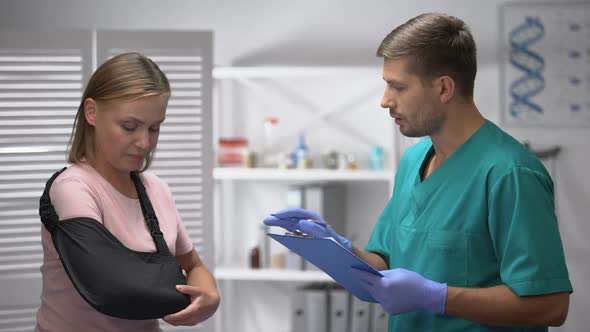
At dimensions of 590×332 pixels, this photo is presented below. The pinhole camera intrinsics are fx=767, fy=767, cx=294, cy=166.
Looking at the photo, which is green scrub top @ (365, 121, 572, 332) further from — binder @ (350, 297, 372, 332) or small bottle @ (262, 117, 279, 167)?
small bottle @ (262, 117, 279, 167)

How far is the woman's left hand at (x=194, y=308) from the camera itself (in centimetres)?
142

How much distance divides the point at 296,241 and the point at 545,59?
2441 mm

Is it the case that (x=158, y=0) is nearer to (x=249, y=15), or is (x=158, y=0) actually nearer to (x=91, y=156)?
(x=249, y=15)

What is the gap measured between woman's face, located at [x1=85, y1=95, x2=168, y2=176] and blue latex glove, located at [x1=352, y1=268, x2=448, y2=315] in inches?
19.9

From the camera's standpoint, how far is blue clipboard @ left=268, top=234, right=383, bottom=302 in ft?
4.72

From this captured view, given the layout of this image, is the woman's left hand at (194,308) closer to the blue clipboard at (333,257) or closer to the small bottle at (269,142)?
the blue clipboard at (333,257)

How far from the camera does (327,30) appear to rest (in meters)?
3.65

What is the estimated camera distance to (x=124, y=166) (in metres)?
1.47

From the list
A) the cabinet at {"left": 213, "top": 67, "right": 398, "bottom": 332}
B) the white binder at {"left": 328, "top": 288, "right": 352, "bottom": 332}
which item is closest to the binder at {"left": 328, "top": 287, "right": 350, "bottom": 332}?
the white binder at {"left": 328, "top": 288, "right": 352, "bottom": 332}

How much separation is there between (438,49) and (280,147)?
7.35 ft

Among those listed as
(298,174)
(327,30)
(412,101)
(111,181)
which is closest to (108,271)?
(111,181)

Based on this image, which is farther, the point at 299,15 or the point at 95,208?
the point at 299,15

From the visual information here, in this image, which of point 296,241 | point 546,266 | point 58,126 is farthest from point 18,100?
point 546,266

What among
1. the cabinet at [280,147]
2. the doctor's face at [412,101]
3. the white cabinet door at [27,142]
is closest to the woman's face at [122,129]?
the doctor's face at [412,101]
